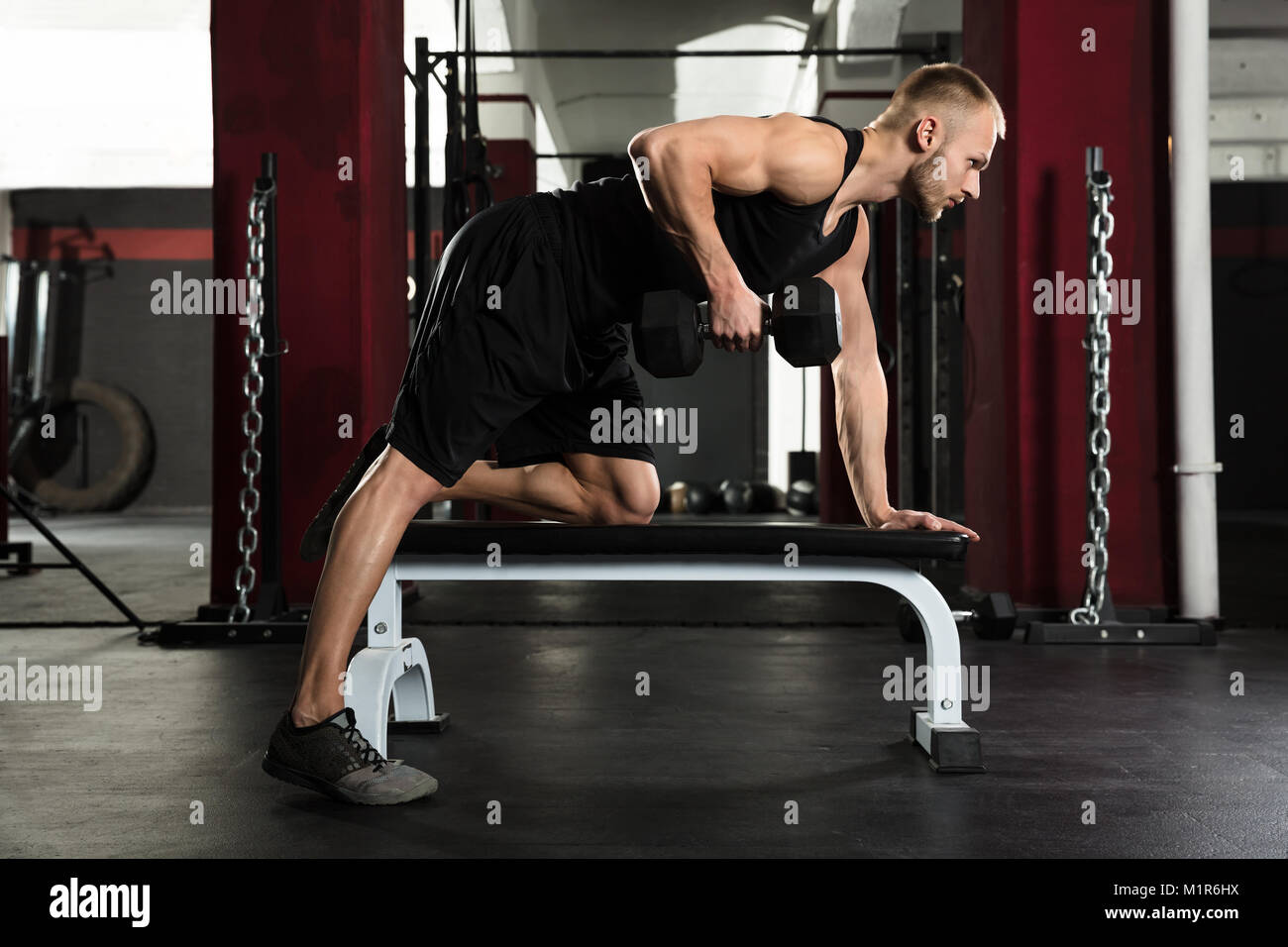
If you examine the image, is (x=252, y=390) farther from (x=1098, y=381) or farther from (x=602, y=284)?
(x=1098, y=381)

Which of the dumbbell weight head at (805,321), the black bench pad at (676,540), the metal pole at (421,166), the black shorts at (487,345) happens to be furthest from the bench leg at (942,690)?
the metal pole at (421,166)

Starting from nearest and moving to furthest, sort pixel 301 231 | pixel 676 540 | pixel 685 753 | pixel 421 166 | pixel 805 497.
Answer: pixel 676 540 < pixel 685 753 < pixel 301 231 < pixel 421 166 < pixel 805 497

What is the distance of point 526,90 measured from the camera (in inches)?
312

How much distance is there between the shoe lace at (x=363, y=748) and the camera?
168 centimetres

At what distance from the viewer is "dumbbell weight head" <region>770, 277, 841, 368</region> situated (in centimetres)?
176

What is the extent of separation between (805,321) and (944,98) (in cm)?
43

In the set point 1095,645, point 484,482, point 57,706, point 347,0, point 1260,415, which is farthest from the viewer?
point 1260,415

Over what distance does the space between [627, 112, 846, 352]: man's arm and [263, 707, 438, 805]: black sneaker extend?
2.70 ft

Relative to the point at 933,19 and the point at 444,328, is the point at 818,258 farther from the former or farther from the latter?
the point at 933,19

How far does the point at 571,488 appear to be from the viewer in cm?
215

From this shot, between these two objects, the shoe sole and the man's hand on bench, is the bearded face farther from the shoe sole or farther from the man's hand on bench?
the shoe sole

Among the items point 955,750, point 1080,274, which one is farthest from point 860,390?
point 1080,274
